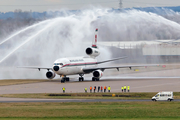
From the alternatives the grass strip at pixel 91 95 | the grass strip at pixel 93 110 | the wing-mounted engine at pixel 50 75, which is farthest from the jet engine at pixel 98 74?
the grass strip at pixel 93 110

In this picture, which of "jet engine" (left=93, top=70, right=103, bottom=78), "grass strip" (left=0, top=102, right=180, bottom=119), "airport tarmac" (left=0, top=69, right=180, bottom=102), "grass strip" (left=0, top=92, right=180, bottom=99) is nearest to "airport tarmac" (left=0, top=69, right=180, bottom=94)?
"airport tarmac" (left=0, top=69, right=180, bottom=102)

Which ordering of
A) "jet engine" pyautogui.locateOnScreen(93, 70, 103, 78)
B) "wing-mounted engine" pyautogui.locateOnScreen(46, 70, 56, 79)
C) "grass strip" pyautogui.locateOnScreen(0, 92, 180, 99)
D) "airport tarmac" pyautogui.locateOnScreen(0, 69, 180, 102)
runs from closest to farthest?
"grass strip" pyautogui.locateOnScreen(0, 92, 180, 99)
"airport tarmac" pyautogui.locateOnScreen(0, 69, 180, 102)
"jet engine" pyautogui.locateOnScreen(93, 70, 103, 78)
"wing-mounted engine" pyautogui.locateOnScreen(46, 70, 56, 79)

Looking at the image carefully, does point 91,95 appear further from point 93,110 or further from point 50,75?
point 50,75

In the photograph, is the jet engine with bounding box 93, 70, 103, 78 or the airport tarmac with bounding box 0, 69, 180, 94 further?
the jet engine with bounding box 93, 70, 103, 78

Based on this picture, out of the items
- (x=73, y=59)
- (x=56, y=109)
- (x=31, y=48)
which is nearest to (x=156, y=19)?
(x=73, y=59)

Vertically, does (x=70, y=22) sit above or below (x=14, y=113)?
above

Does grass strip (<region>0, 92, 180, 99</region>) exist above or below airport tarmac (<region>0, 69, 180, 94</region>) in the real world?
below

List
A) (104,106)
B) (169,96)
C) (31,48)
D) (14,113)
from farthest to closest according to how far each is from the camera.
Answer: (31,48)
(169,96)
(104,106)
(14,113)

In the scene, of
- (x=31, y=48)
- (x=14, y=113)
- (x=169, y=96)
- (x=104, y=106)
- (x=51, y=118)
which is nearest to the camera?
(x=51, y=118)

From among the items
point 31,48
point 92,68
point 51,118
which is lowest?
point 51,118

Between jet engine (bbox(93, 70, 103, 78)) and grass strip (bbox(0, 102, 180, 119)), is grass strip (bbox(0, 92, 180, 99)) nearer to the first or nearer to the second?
grass strip (bbox(0, 102, 180, 119))

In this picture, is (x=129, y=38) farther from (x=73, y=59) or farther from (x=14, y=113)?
(x=14, y=113)

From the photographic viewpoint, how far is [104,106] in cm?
3206

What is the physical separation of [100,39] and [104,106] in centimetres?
5140
